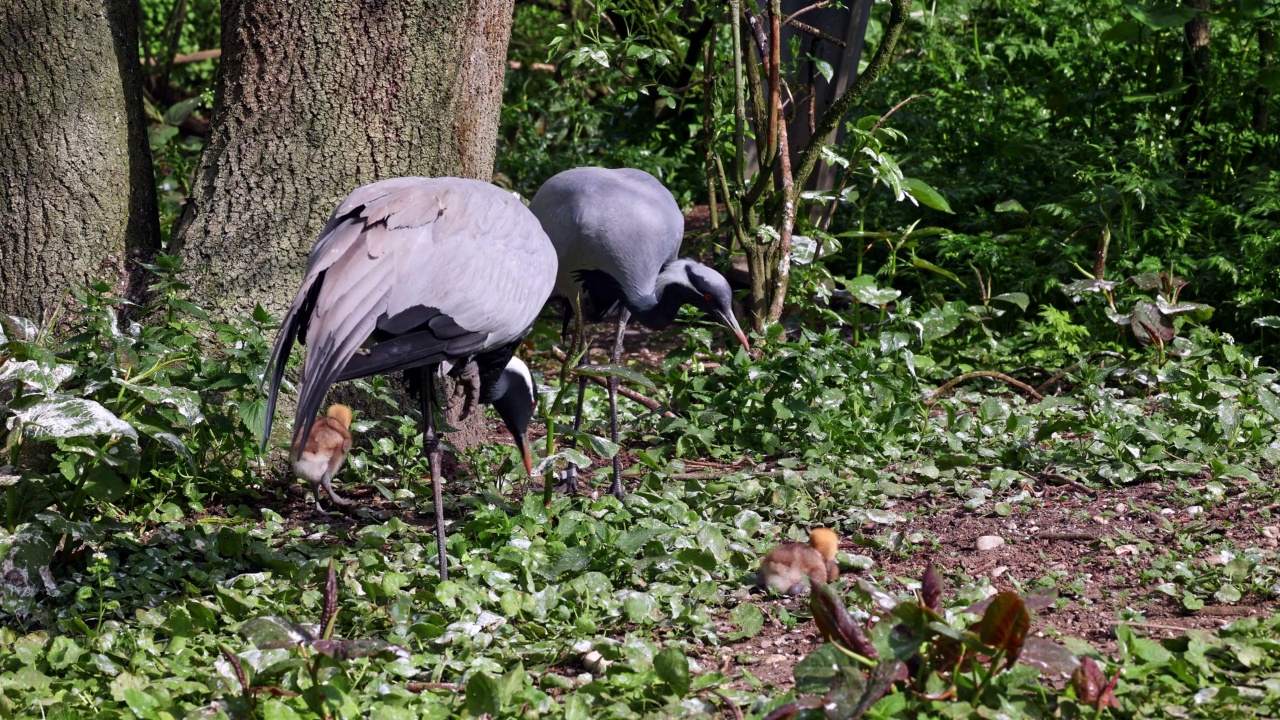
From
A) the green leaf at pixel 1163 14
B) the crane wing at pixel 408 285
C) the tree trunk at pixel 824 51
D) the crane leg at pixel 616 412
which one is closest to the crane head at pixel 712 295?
the crane leg at pixel 616 412

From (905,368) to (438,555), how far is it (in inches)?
93.8

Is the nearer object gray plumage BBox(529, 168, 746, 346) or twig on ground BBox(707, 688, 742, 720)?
twig on ground BBox(707, 688, 742, 720)

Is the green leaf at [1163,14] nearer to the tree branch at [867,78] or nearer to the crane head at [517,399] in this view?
the tree branch at [867,78]

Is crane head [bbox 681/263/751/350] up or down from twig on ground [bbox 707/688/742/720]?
up

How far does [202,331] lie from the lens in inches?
178

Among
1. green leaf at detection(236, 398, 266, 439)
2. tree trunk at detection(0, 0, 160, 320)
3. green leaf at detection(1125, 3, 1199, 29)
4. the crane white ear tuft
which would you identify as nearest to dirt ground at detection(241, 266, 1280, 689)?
green leaf at detection(236, 398, 266, 439)

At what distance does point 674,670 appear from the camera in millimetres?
2822

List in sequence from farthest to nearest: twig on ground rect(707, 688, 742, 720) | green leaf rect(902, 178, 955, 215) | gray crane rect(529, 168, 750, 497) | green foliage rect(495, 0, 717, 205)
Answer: green foliage rect(495, 0, 717, 205)
green leaf rect(902, 178, 955, 215)
gray crane rect(529, 168, 750, 497)
twig on ground rect(707, 688, 742, 720)

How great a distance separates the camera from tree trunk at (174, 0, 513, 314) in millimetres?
4473

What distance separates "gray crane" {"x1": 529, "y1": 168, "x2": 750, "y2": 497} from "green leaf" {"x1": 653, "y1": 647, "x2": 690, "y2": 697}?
2079 mm

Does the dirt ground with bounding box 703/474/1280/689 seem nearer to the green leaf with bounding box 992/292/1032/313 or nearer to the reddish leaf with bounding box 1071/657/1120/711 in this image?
the reddish leaf with bounding box 1071/657/1120/711

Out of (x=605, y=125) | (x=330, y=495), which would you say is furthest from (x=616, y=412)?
(x=605, y=125)

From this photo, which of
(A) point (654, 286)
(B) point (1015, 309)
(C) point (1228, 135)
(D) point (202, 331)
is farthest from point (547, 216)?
(C) point (1228, 135)

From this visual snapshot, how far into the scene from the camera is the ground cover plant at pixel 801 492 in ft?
9.17
